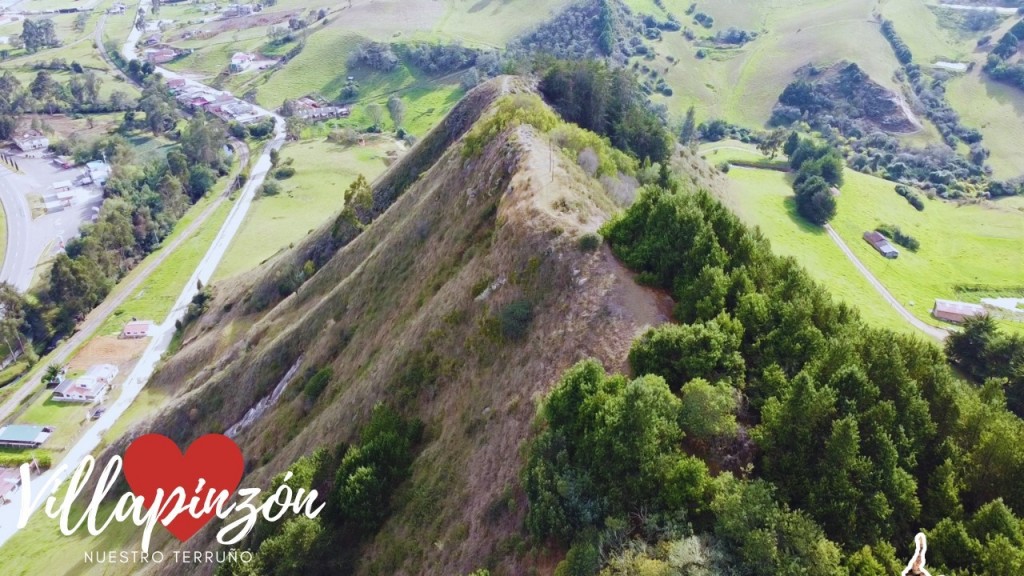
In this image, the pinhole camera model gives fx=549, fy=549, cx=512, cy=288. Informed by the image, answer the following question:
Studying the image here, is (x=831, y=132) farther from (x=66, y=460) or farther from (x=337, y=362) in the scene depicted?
(x=66, y=460)

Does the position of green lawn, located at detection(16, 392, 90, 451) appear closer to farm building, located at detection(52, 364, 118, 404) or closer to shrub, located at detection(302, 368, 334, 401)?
farm building, located at detection(52, 364, 118, 404)

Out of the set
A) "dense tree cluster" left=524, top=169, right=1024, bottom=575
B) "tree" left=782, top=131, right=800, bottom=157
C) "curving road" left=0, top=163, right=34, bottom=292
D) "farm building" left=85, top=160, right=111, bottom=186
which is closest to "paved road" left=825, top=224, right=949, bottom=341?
"tree" left=782, top=131, right=800, bottom=157

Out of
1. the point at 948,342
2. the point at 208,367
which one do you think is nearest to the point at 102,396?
the point at 208,367

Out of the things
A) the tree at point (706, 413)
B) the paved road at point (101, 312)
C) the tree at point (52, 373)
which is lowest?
the paved road at point (101, 312)

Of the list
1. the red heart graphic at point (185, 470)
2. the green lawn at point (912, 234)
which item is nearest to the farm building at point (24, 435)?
the red heart graphic at point (185, 470)

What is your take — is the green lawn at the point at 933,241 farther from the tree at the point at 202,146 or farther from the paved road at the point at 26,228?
the paved road at the point at 26,228

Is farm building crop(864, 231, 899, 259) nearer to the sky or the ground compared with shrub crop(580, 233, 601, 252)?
nearer to the ground
